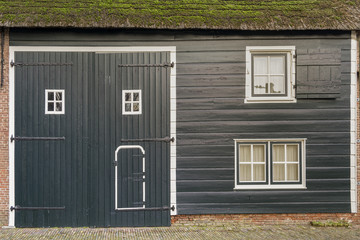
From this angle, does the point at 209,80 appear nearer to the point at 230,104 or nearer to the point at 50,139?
the point at 230,104

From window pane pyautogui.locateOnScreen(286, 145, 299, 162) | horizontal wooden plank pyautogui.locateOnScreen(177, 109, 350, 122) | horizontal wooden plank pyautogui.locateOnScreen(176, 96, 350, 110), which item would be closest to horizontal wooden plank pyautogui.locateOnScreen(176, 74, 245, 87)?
horizontal wooden plank pyautogui.locateOnScreen(176, 96, 350, 110)

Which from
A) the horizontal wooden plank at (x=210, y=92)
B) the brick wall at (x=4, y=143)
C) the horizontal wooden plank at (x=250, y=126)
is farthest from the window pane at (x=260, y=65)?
the brick wall at (x=4, y=143)

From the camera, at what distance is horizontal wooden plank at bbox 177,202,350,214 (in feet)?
26.0

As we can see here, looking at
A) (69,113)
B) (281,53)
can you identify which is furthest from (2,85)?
(281,53)

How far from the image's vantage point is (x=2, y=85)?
7.84 metres

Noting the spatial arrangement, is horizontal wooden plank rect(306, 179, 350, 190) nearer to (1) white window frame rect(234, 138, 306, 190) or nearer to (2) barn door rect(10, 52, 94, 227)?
(1) white window frame rect(234, 138, 306, 190)

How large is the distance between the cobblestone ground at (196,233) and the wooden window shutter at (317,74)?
3.35 metres

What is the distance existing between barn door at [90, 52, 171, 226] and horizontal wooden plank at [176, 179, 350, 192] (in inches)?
19.1

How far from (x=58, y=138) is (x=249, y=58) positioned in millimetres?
5262

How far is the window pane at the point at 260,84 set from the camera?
8141 mm

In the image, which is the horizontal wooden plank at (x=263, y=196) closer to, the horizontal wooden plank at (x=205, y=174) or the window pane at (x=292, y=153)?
the horizontal wooden plank at (x=205, y=174)

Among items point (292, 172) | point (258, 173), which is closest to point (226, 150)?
point (258, 173)

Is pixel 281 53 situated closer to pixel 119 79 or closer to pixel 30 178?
pixel 119 79

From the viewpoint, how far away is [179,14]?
26.0ft
